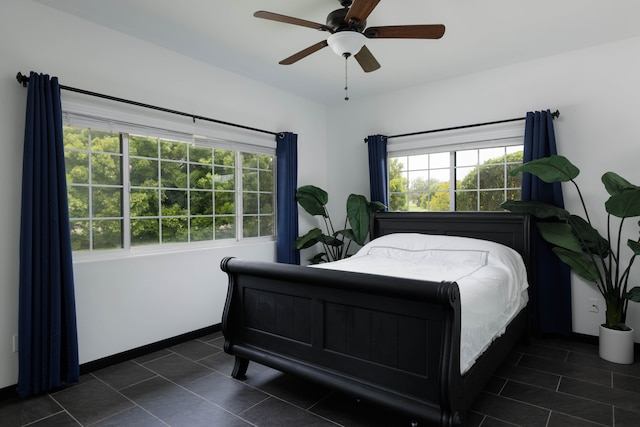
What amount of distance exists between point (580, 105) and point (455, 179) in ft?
4.42

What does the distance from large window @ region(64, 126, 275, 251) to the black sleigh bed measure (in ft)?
3.57

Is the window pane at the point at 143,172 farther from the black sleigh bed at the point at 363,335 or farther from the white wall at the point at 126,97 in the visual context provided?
the black sleigh bed at the point at 363,335

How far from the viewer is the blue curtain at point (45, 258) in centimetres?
238

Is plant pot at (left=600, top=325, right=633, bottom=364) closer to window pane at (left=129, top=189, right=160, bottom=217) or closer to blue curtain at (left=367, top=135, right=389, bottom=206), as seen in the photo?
blue curtain at (left=367, top=135, right=389, bottom=206)

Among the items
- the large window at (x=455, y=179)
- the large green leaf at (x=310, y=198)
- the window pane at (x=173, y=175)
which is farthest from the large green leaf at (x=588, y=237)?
the window pane at (x=173, y=175)

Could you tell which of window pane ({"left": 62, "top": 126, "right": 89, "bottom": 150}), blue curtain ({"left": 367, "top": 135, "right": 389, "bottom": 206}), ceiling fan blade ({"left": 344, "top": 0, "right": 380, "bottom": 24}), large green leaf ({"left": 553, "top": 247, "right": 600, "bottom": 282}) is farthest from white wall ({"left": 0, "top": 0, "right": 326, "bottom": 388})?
large green leaf ({"left": 553, "top": 247, "right": 600, "bottom": 282})

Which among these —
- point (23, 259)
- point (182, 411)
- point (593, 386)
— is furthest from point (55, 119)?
point (593, 386)

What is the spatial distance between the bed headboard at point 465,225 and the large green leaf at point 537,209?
144mm

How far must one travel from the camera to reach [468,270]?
9.22 ft

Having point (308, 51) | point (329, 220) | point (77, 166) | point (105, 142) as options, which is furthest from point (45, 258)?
point (329, 220)

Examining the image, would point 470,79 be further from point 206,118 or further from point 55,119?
point 55,119

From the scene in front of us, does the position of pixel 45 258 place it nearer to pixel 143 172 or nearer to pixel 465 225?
pixel 143 172

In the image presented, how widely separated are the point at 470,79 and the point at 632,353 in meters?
2.94

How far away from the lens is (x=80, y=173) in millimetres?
2850
